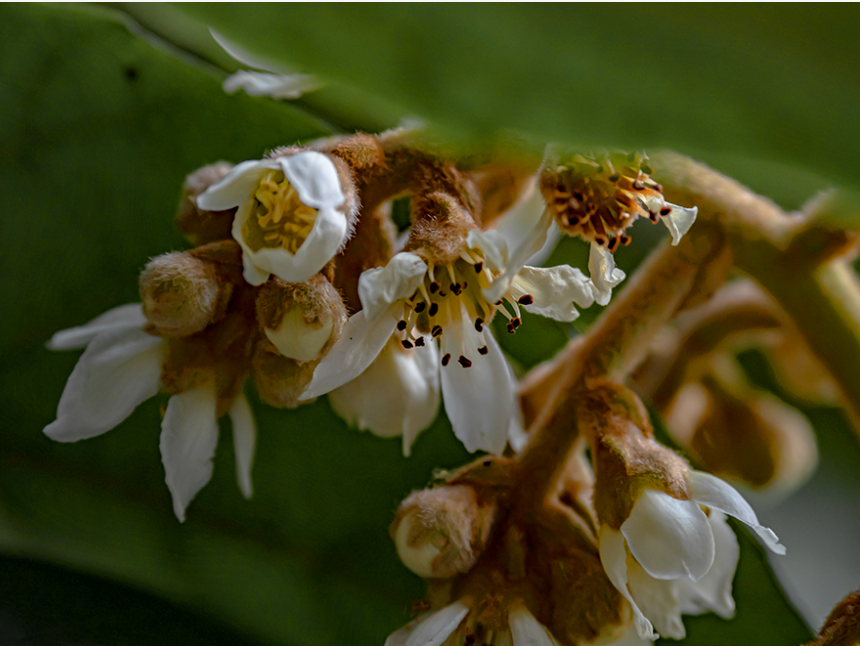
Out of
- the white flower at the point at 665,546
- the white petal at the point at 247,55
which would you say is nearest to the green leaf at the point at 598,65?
the white petal at the point at 247,55

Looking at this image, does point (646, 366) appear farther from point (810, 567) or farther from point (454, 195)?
point (454, 195)

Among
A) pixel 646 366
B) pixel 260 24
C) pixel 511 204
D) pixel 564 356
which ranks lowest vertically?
pixel 646 366

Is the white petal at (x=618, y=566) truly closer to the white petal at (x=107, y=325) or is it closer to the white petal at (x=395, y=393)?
the white petal at (x=395, y=393)

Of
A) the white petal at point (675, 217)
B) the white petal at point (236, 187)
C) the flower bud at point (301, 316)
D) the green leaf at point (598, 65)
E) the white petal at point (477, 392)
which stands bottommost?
the white petal at point (477, 392)

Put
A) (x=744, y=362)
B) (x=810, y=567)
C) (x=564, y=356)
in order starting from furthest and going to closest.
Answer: (x=744, y=362) → (x=810, y=567) → (x=564, y=356)

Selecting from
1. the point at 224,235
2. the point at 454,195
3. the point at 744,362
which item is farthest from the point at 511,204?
the point at 744,362
